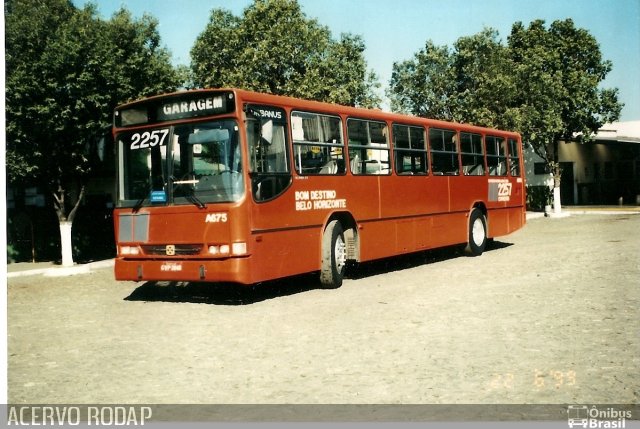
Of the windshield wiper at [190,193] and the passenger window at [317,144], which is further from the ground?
the passenger window at [317,144]

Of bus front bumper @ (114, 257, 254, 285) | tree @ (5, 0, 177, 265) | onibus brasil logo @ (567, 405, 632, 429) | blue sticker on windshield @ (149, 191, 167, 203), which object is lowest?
onibus brasil logo @ (567, 405, 632, 429)

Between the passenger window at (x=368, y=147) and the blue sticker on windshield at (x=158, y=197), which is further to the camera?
the passenger window at (x=368, y=147)

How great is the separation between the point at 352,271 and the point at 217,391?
782 cm

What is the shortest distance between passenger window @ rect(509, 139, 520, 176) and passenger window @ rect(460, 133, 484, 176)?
1816 mm

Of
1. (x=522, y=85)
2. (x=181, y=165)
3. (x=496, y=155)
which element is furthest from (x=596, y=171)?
(x=181, y=165)

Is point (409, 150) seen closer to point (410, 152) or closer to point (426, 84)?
point (410, 152)

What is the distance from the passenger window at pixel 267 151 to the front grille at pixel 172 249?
43.8 inches

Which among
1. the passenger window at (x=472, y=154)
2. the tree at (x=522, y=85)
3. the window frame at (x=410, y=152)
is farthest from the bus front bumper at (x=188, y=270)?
the tree at (x=522, y=85)

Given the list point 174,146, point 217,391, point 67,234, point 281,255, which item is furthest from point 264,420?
point 67,234

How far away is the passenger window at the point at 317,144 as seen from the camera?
984 centimetres

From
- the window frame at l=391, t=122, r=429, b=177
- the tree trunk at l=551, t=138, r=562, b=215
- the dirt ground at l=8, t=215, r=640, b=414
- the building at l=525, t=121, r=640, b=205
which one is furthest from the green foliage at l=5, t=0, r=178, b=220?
the building at l=525, t=121, r=640, b=205

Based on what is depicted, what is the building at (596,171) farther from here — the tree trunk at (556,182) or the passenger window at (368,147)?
the passenger window at (368,147)

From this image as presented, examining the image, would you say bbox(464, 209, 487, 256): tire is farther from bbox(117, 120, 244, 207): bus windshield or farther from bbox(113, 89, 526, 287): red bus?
bbox(117, 120, 244, 207): bus windshield

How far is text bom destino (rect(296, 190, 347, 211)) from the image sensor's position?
31.9ft
